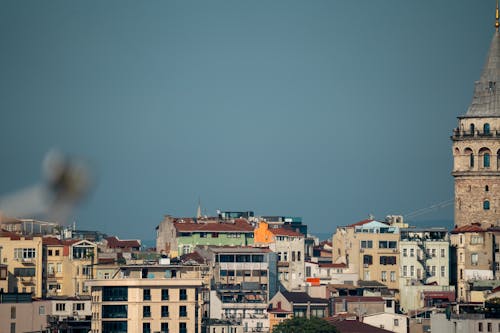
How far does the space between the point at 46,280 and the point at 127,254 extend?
42.9 feet

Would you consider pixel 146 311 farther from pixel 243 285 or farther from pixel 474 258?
pixel 474 258

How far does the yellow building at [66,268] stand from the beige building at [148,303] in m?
20.1

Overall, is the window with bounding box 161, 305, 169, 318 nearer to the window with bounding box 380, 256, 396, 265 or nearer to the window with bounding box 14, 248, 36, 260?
the window with bounding box 14, 248, 36, 260

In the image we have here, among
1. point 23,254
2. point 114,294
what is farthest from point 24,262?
point 114,294

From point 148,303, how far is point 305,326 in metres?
14.1

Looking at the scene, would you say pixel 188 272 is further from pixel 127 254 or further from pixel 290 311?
pixel 127 254

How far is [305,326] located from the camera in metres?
166

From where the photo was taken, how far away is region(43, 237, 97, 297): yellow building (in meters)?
180

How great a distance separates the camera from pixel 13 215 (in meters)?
107

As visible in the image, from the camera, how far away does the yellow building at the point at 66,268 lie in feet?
589

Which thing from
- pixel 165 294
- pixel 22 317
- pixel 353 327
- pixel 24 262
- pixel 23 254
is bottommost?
pixel 353 327

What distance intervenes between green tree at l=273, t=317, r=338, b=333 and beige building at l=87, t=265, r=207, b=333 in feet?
31.0

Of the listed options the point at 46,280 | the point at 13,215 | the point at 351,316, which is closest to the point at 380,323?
the point at 351,316

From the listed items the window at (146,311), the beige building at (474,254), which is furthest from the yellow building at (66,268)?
the beige building at (474,254)
